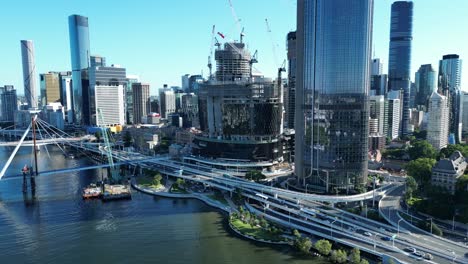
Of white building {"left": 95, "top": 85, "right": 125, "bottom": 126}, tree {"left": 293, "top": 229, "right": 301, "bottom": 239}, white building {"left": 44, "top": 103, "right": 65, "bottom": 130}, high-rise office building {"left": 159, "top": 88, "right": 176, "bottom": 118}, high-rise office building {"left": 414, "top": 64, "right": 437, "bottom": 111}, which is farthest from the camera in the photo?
high-rise office building {"left": 159, "top": 88, "right": 176, "bottom": 118}

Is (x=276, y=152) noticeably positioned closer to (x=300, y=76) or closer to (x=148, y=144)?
(x=300, y=76)

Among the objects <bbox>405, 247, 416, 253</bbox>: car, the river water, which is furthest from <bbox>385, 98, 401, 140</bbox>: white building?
<bbox>405, 247, 416, 253</bbox>: car

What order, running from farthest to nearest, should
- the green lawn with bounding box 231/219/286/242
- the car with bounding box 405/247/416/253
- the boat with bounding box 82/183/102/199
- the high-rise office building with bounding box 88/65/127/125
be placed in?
the high-rise office building with bounding box 88/65/127/125
the boat with bounding box 82/183/102/199
the green lawn with bounding box 231/219/286/242
the car with bounding box 405/247/416/253

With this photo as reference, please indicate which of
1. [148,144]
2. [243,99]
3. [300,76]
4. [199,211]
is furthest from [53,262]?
[148,144]

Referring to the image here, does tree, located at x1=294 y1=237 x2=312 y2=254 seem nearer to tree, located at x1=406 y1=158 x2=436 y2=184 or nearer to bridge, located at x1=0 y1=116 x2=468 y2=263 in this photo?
bridge, located at x1=0 y1=116 x2=468 y2=263

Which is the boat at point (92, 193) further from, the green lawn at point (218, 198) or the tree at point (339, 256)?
the tree at point (339, 256)
